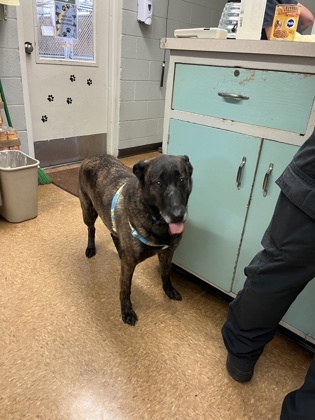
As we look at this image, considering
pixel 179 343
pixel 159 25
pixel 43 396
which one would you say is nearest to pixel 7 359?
pixel 43 396

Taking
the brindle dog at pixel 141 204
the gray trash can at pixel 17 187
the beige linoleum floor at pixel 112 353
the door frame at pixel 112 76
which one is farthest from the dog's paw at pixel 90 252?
the door frame at pixel 112 76

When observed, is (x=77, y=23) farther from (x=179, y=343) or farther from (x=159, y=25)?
(x=179, y=343)

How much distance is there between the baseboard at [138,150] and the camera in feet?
12.2

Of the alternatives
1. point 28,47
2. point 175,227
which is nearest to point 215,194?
point 175,227

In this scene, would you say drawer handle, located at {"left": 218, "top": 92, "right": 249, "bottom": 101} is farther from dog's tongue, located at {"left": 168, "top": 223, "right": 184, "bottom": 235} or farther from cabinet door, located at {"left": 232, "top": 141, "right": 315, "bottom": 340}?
dog's tongue, located at {"left": 168, "top": 223, "right": 184, "bottom": 235}

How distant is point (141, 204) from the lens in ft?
4.05

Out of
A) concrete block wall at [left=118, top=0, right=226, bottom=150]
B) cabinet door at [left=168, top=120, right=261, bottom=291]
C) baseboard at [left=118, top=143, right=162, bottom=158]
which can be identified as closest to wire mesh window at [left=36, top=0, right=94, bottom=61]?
concrete block wall at [left=118, top=0, right=226, bottom=150]

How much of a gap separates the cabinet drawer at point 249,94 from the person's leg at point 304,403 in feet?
2.51

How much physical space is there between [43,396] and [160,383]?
0.41 meters

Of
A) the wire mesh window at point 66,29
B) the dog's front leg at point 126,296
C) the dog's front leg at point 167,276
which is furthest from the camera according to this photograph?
the wire mesh window at point 66,29

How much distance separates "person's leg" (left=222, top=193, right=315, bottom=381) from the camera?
33.4 inches

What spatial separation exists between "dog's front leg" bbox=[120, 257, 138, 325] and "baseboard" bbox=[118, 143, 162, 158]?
8.15 feet

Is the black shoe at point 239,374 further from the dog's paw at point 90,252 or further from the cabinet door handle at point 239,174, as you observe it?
the dog's paw at point 90,252

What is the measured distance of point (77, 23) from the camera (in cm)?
286
